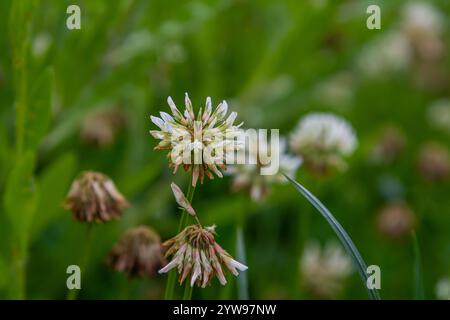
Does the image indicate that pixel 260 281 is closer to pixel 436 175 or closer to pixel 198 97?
pixel 198 97

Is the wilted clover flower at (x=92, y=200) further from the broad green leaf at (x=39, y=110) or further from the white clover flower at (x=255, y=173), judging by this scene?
the white clover flower at (x=255, y=173)

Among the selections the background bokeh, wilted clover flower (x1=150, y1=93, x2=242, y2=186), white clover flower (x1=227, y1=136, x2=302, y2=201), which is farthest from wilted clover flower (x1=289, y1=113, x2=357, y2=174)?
wilted clover flower (x1=150, y1=93, x2=242, y2=186)

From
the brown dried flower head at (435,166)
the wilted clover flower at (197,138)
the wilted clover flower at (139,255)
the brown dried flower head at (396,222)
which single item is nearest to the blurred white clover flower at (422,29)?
the brown dried flower head at (435,166)

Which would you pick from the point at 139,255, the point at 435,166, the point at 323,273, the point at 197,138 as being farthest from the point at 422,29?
the point at 197,138

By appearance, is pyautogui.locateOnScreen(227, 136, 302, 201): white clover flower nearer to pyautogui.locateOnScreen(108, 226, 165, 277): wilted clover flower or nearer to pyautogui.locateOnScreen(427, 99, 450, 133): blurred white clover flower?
pyautogui.locateOnScreen(108, 226, 165, 277): wilted clover flower

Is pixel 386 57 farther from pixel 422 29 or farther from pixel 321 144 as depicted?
pixel 321 144

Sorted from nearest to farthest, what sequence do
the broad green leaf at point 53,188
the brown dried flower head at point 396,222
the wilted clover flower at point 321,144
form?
the broad green leaf at point 53,188 < the wilted clover flower at point 321,144 < the brown dried flower head at point 396,222
